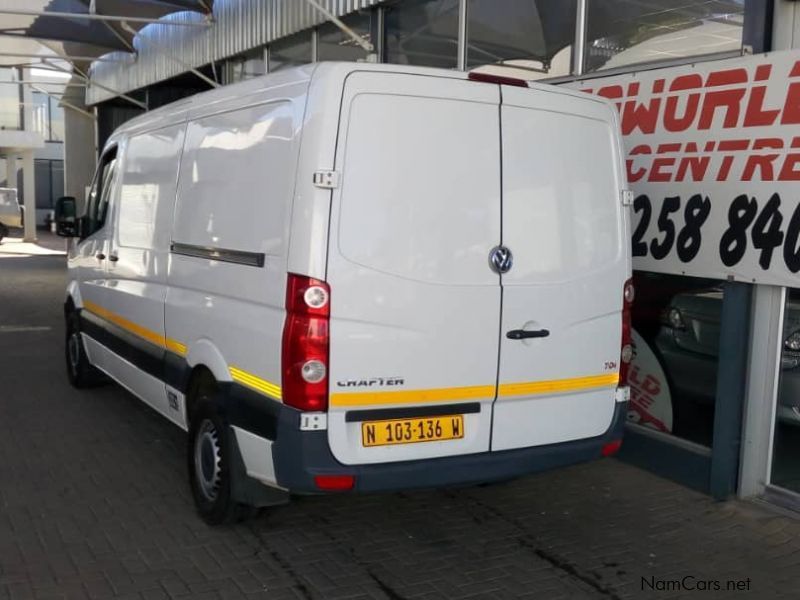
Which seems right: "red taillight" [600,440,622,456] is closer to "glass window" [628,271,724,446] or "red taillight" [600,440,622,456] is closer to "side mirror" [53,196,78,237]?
"glass window" [628,271,724,446]

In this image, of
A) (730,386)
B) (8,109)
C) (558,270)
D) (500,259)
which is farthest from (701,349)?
(8,109)

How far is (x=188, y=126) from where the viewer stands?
4957 millimetres

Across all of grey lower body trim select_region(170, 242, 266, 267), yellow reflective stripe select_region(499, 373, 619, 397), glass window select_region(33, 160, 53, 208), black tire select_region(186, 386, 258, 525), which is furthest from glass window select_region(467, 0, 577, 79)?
glass window select_region(33, 160, 53, 208)

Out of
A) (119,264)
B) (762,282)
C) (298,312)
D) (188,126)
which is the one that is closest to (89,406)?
(119,264)

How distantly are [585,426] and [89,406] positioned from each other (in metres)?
4.61

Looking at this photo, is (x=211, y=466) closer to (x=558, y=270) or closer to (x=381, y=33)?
(x=558, y=270)

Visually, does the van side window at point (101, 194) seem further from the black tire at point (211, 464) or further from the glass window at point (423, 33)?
the glass window at point (423, 33)

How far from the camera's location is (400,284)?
12.2ft

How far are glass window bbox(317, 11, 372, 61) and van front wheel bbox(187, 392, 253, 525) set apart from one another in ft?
17.6

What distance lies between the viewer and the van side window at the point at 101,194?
669 cm

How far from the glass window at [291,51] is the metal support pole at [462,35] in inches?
120

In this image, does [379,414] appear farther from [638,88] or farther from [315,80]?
[638,88]

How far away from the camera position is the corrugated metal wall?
9.87 m

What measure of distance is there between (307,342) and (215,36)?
32.3 ft
